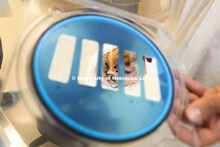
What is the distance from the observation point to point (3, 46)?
1.36 ft

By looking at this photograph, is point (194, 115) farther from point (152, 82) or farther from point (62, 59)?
point (62, 59)

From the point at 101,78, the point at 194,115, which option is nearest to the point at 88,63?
the point at 101,78

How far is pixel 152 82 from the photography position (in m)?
0.38

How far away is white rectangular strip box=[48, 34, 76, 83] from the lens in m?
0.32

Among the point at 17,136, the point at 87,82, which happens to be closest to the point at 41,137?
the point at 17,136

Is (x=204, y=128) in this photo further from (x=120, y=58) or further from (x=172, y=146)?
(x=120, y=58)

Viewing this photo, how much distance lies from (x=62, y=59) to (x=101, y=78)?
0.27 feet

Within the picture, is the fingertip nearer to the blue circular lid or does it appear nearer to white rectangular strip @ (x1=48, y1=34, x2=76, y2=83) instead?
the blue circular lid

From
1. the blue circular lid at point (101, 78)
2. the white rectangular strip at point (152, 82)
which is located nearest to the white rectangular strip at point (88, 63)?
the blue circular lid at point (101, 78)

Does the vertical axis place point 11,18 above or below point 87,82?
above

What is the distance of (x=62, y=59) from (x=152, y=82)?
0.59 ft

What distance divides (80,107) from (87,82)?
5 centimetres

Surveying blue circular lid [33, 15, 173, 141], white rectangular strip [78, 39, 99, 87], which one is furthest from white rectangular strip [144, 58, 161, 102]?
white rectangular strip [78, 39, 99, 87]

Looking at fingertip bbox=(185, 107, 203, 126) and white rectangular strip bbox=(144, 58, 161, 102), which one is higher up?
white rectangular strip bbox=(144, 58, 161, 102)
